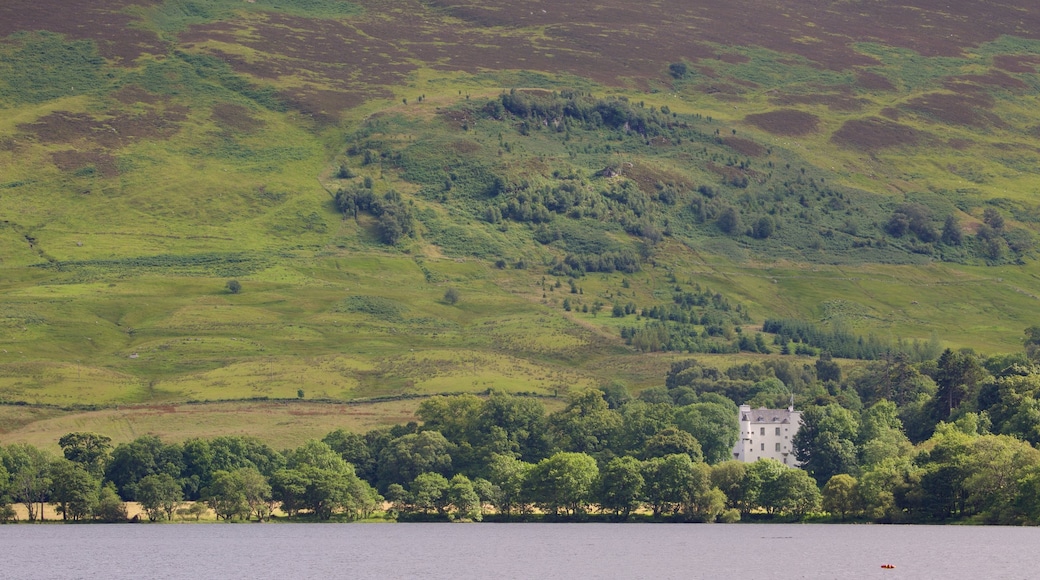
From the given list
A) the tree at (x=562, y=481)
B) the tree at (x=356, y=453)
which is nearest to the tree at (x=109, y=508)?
the tree at (x=356, y=453)

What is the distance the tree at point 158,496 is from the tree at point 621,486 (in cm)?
4565

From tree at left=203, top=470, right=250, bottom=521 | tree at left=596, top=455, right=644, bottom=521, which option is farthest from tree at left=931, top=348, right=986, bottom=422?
tree at left=203, top=470, right=250, bottom=521

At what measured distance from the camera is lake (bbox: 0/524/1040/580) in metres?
100

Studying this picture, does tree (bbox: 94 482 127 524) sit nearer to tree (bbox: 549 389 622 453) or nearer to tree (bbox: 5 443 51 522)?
tree (bbox: 5 443 51 522)

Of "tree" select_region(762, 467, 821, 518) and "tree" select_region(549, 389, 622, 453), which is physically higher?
"tree" select_region(762, 467, 821, 518)

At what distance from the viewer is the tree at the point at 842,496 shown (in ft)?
469

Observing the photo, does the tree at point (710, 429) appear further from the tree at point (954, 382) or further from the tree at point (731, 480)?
the tree at point (954, 382)

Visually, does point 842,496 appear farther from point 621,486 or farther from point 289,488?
point 289,488

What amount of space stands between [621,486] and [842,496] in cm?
2239

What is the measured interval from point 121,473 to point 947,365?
337ft

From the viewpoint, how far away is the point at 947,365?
182m

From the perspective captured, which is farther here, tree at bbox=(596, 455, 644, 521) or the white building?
the white building

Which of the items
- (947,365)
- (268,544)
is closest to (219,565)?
(268,544)

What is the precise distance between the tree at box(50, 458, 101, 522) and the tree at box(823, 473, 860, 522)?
76.4 metres
